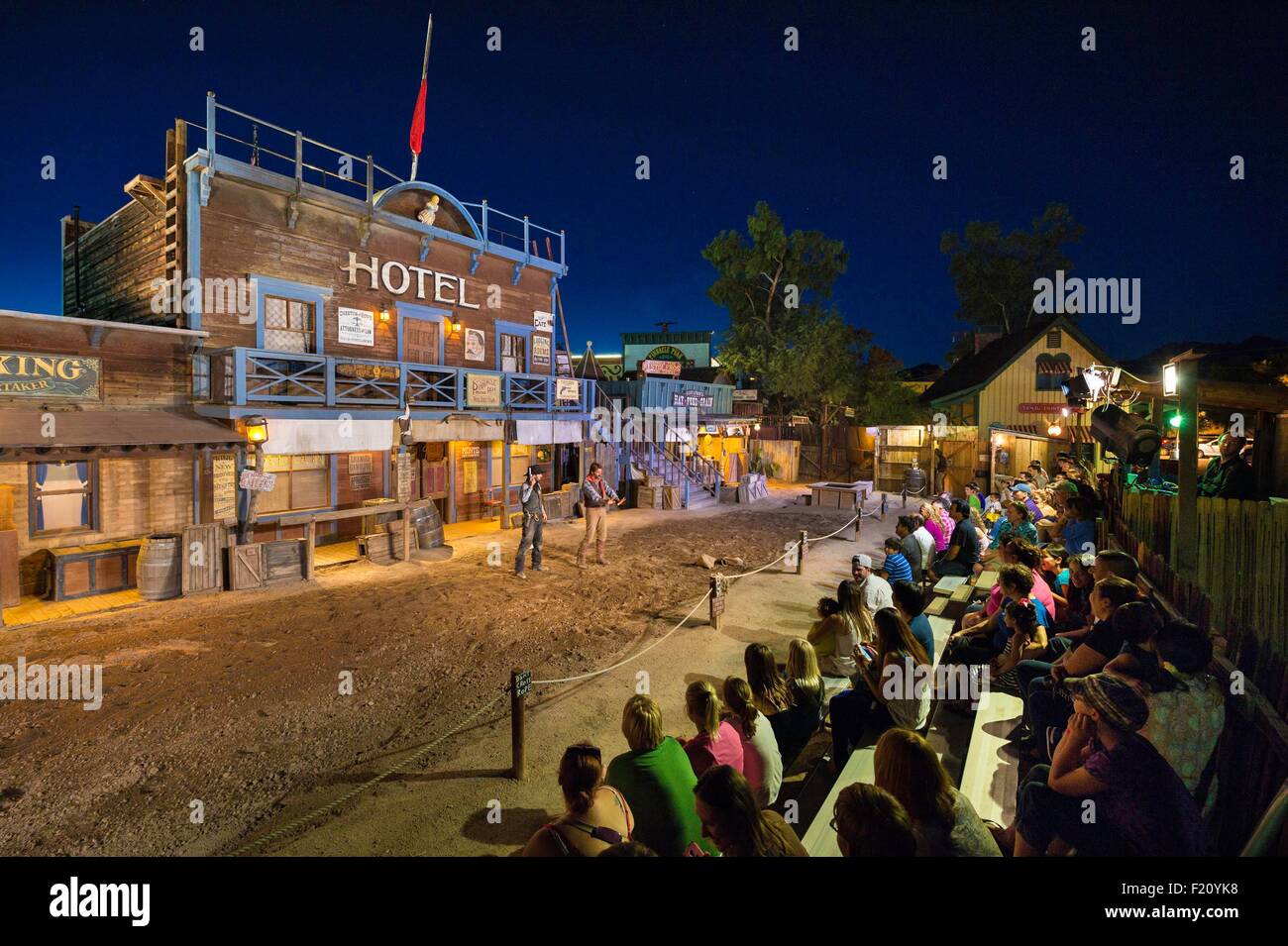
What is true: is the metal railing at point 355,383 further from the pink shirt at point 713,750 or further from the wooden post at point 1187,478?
the wooden post at point 1187,478

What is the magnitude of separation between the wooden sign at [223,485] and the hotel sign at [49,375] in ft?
7.19

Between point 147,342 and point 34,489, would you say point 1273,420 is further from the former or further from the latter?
point 34,489

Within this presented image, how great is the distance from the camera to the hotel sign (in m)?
9.42

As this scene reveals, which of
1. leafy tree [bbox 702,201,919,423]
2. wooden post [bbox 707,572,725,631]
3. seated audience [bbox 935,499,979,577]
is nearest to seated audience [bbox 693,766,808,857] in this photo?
wooden post [bbox 707,572,725,631]

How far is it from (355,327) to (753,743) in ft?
46.8

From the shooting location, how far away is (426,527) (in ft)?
45.3

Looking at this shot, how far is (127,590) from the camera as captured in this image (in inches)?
407

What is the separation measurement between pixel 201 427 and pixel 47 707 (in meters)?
5.84

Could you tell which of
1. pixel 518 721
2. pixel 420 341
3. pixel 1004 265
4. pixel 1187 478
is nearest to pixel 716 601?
pixel 518 721

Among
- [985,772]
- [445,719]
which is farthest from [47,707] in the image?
[985,772]

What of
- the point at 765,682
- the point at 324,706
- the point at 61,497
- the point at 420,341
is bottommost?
the point at 324,706

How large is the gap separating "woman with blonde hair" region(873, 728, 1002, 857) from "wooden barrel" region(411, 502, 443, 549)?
498 inches

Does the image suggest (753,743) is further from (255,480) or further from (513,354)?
(513,354)

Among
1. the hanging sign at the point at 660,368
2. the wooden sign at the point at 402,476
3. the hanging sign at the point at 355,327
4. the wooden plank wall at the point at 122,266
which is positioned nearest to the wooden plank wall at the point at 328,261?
the hanging sign at the point at 355,327
